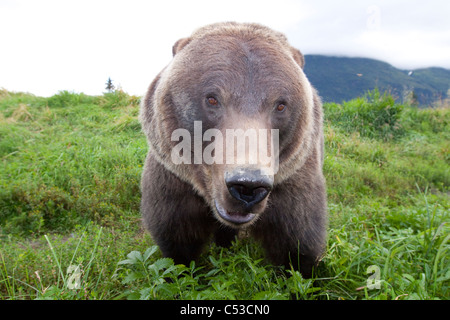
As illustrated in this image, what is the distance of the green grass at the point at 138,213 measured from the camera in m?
2.21

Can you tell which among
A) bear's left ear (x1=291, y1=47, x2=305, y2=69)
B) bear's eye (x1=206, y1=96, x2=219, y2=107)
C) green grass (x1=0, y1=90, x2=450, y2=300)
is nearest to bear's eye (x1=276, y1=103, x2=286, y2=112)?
bear's eye (x1=206, y1=96, x2=219, y2=107)

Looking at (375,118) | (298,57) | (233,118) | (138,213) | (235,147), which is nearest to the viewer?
(235,147)

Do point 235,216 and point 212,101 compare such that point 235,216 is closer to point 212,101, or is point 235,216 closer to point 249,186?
point 249,186

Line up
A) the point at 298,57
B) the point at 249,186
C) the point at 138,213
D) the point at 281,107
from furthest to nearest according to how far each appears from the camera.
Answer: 1. the point at 138,213
2. the point at 298,57
3. the point at 281,107
4. the point at 249,186

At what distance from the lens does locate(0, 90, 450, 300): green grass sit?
221 centimetres

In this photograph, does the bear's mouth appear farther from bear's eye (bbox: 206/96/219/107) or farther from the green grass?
bear's eye (bbox: 206/96/219/107)

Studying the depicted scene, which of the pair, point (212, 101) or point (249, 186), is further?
point (212, 101)

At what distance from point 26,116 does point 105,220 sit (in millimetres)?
5342

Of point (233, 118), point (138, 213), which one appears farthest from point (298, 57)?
point (138, 213)

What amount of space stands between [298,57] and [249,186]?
53.6 inches

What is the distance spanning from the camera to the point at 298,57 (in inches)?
101

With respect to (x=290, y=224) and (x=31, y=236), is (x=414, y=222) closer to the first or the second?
(x=290, y=224)

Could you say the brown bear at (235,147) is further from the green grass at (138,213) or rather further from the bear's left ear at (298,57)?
the green grass at (138,213)

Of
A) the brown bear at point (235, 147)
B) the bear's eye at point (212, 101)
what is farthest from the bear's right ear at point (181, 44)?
the bear's eye at point (212, 101)
